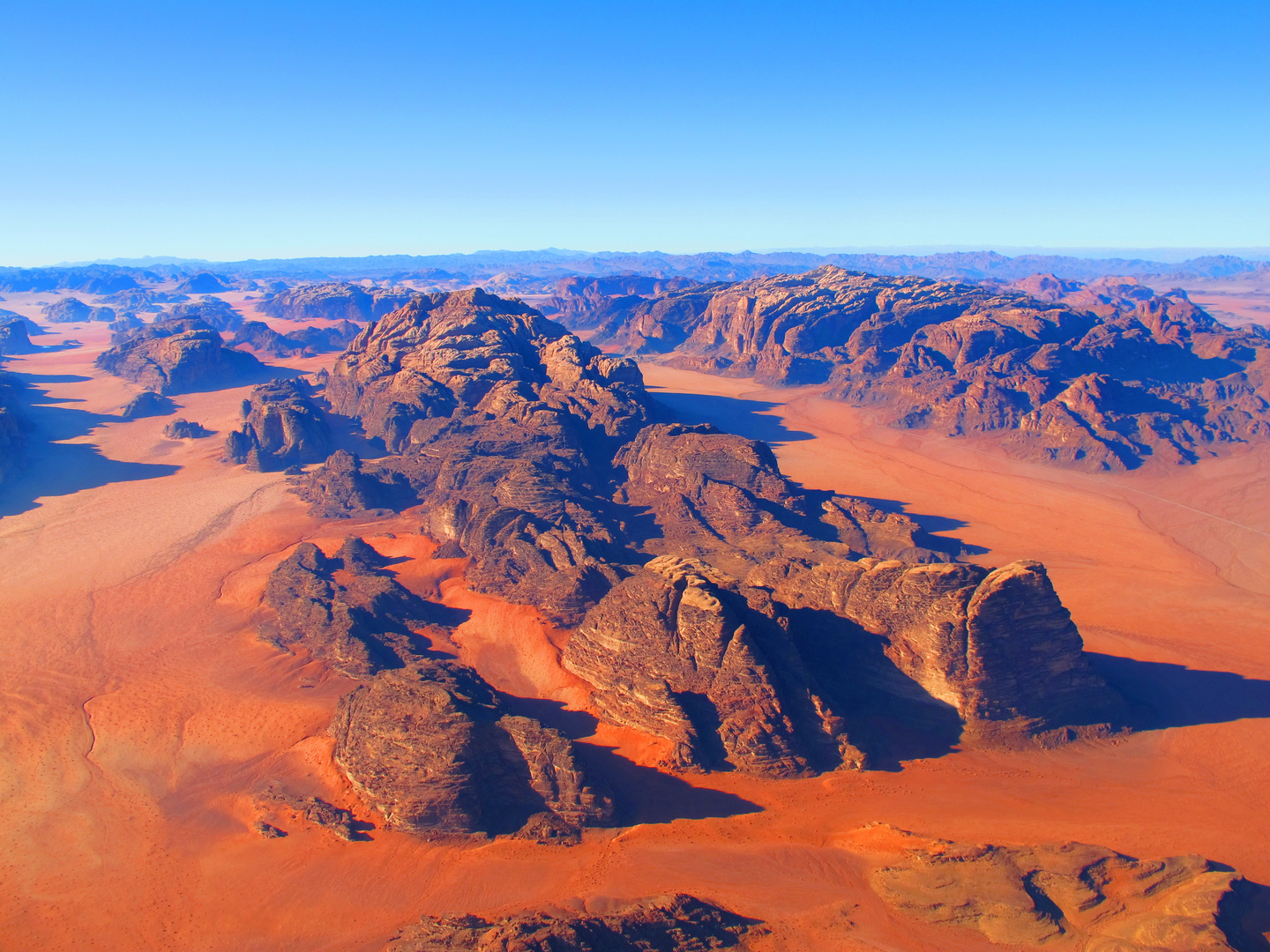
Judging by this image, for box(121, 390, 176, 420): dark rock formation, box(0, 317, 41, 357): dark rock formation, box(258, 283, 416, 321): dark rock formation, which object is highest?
box(258, 283, 416, 321): dark rock formation

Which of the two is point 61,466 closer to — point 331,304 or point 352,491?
point 352,491

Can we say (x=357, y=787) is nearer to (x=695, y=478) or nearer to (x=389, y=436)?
(x=695, y=478)

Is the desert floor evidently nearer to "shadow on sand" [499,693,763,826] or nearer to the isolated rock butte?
"shadow on sand" [499,693,763,826]

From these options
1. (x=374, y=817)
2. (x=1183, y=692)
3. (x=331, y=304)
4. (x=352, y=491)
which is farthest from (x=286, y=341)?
(x=1183, y=692)

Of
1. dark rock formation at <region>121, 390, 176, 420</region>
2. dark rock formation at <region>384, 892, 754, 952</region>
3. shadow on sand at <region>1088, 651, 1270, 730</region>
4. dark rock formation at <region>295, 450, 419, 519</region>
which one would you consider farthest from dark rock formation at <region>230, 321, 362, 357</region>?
shadow on sand at <region>1088, 651, 1270, 730</region>

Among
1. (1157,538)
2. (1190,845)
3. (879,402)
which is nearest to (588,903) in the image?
(1190,845)

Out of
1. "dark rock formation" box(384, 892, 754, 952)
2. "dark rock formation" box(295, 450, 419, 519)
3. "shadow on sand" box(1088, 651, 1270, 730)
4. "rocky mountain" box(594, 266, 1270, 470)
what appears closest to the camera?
"dark rock formation" box(384, 892, 754, 952)
